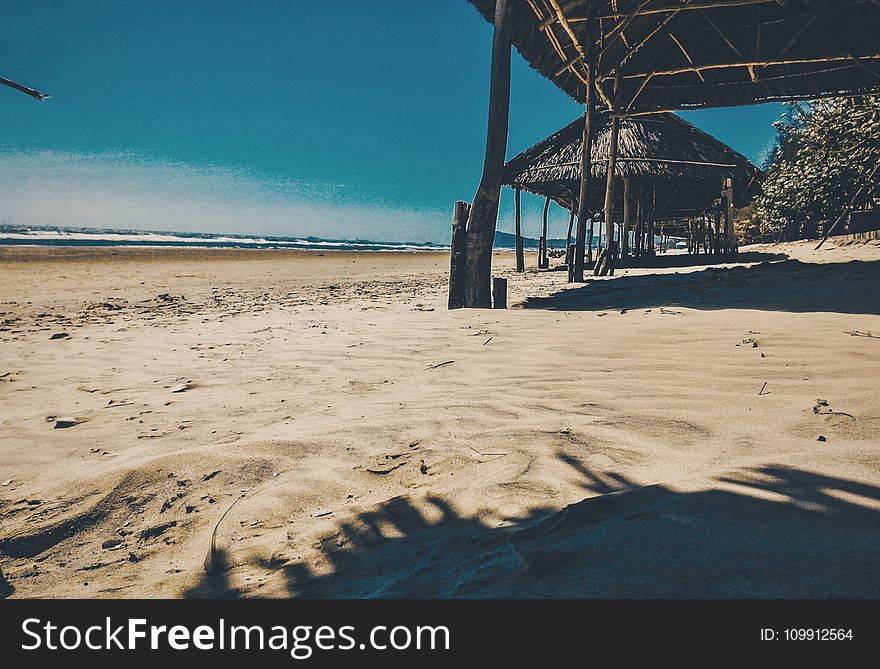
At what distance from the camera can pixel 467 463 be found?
2227 mm

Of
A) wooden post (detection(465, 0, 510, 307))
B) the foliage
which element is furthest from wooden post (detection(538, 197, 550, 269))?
wooden post (detection(465, 0, 510, 307))

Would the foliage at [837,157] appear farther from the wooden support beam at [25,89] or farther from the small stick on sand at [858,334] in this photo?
the wooden support beam at [25,89]

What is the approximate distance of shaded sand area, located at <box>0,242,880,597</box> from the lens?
4.41 feet

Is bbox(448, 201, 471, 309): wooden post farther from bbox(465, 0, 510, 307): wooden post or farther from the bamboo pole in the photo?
the bamboo pole

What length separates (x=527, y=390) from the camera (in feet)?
10.0

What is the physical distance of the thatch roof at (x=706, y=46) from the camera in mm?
8062

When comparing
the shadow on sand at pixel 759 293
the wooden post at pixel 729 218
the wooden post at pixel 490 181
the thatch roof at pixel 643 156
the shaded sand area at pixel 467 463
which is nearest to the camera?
the shaded sand area at pixel 467 463

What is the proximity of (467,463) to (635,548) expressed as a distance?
0.99 m

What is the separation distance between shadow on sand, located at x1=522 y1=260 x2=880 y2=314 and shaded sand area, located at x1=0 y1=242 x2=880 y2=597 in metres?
0.19

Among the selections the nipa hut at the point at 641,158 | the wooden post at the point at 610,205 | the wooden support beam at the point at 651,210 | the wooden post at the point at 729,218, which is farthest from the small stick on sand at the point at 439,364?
the wooden support beam at the point at 651,210

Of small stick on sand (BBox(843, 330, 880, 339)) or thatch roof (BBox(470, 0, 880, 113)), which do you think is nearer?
small stick on sand (BBox(843, 330, 880, 339))

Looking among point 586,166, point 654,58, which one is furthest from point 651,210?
point 586,166

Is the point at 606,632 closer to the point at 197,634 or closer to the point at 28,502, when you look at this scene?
the point at 197,634

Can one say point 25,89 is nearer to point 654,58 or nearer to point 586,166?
point 586,166
